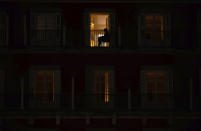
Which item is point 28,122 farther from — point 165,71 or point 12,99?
point 165,71

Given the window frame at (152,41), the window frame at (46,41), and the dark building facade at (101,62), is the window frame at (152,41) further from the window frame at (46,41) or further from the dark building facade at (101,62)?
the window frame at (46,41)

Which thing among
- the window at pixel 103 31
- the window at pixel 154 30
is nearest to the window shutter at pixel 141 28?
the window at pixel 154 30

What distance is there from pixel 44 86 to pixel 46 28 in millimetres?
3431

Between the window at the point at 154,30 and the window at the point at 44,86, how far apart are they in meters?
5.46

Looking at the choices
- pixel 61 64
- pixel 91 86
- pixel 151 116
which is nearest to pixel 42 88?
pixel 61 64

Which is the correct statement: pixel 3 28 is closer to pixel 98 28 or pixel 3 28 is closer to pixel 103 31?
pixel 103 31

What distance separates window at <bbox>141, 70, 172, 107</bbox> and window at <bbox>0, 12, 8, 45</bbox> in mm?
8297

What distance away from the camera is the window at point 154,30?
14875mm

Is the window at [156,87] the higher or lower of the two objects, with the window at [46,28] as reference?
lower

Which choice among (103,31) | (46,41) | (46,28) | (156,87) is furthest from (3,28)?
(156,87)

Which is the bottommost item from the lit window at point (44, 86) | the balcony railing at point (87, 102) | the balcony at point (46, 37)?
the balcony railing at point (87, 102)

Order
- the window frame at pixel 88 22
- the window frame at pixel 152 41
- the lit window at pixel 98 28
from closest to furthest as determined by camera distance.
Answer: the window frame at pixel 152 41 < the window frame at pixel 88 22 < the lit window at pixel 98 28

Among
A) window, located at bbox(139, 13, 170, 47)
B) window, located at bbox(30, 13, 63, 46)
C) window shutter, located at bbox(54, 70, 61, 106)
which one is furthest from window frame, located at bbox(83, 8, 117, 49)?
window shutter, located at bbox(54, 70, 61, 106)

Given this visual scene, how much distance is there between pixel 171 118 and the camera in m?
14.0
